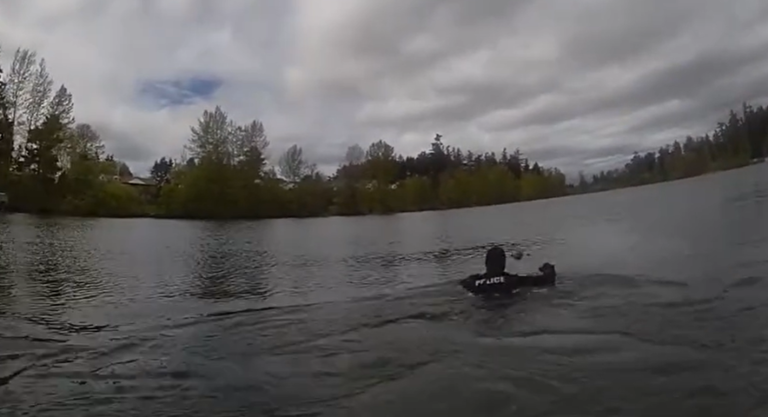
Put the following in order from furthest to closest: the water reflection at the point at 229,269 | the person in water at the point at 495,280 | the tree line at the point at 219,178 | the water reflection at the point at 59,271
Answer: the tree line at the point at 219,178, the water reflection at the point at 229,269, the water reflection at the point at 59,271, the person in water at the point at 495,280

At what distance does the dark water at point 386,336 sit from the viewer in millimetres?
8688

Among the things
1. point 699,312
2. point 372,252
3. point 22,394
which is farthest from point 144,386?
point 372,252

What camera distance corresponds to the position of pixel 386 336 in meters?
12.7

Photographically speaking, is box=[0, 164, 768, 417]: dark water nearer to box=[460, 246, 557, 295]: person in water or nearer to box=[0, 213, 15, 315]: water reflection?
box=[0, 213, 15, 315]: water reflection

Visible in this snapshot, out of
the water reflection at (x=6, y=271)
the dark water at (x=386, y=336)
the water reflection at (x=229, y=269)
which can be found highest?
the water reflection at (x=6, y=271)

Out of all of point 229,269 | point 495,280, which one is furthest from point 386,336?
point 229,269

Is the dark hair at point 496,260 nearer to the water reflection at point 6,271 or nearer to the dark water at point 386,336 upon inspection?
the dark water at point 386,336

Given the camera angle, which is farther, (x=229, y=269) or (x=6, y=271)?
(x=229, y=269)

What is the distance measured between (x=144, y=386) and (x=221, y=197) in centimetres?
5849

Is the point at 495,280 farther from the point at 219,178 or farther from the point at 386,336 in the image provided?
the point at 219,178

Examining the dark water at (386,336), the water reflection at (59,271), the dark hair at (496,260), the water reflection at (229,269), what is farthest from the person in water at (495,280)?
the water reflection at (59,271)

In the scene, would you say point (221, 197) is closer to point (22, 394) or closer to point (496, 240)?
point (496, 240)

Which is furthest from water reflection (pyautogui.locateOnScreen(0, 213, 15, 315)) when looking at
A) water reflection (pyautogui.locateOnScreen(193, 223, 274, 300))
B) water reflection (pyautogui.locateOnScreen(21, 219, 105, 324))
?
water reflection (pyautogui.locateOnScreen(193, 223, 274, 300))

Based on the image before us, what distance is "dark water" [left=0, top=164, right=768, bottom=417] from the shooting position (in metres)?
8.69
